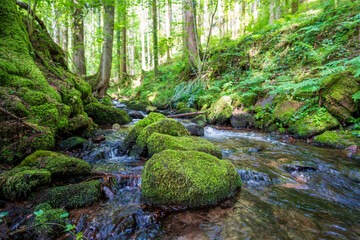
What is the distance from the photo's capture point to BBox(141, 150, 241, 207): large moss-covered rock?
7.85 feet

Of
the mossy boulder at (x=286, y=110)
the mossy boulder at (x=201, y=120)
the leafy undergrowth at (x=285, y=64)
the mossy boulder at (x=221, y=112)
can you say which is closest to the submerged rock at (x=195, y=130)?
the mossy boulder at (x=201, y=120)

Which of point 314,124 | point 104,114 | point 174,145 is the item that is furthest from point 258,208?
point 104,114

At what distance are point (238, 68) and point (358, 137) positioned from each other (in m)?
7.52

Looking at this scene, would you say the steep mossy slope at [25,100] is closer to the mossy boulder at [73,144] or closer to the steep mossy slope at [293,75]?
the mossy boulder at [73,144]

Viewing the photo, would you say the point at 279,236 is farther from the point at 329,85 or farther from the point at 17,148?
the point at 329,85

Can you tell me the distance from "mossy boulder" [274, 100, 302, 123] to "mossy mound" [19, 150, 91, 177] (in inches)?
249

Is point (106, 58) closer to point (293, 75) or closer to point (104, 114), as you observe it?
point (104, 114)

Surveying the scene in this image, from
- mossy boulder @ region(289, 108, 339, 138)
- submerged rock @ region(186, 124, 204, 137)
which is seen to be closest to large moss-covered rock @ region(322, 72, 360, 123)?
mossy boulder @ region(289, 108, 339, 138)

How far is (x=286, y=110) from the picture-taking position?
6.25 metres

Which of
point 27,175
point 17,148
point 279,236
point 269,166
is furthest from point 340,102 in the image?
point 17,148

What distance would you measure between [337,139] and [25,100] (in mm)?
7814

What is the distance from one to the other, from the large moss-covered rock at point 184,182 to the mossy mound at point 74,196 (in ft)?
2.40

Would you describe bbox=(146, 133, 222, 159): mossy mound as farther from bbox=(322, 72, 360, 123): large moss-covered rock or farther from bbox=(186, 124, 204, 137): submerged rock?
bbox=(322, 72, 360, 123): large moss-covered rock

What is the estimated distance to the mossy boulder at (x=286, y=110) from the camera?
6.10 metres
